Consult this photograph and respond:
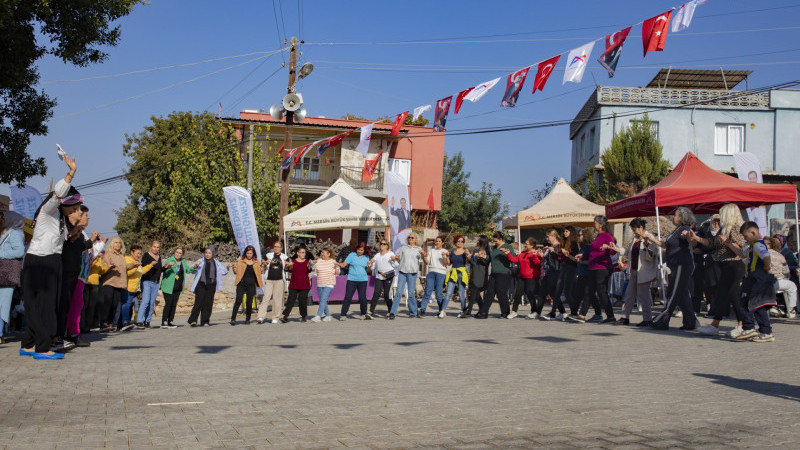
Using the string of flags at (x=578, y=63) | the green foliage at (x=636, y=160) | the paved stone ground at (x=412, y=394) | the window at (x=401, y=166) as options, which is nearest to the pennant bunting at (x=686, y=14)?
the string of flags at (x=578, y=63)

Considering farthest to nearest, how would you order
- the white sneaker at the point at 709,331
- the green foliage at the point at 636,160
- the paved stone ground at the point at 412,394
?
1. the green foliage at the point at 636,160
2. the white sneaker at the point at 709,331
3. the paved stone ground at the point at 412,394

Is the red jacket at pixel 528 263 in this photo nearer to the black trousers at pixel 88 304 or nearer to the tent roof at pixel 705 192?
the tent roof at pixel 705 192

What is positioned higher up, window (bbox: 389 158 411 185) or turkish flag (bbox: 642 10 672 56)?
window (bbox: 389 158 411 185)

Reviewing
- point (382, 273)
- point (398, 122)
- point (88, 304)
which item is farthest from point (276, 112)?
point (88, 304)

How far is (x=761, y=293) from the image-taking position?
31.3ft

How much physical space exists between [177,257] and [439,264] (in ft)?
18.8

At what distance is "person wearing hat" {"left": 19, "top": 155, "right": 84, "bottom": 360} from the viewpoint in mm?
8242

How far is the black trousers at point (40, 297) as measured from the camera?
8.25 m

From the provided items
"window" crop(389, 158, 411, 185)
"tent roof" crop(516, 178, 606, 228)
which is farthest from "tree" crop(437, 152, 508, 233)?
"tent roof" crop(516, 178, 606, 228)

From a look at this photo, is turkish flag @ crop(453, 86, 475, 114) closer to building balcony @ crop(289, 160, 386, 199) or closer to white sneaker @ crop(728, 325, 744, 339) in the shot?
white sneaker @ crop(728, 325, 744, 339)

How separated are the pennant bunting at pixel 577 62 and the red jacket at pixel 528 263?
3639mm

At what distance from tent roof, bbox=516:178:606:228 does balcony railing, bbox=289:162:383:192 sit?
49.7 ft

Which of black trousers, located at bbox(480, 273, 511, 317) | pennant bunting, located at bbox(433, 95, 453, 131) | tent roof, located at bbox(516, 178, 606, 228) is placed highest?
pennant bunting, located at bbox(433, 95, 453, 131)

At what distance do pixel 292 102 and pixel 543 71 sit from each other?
8.97 metres
